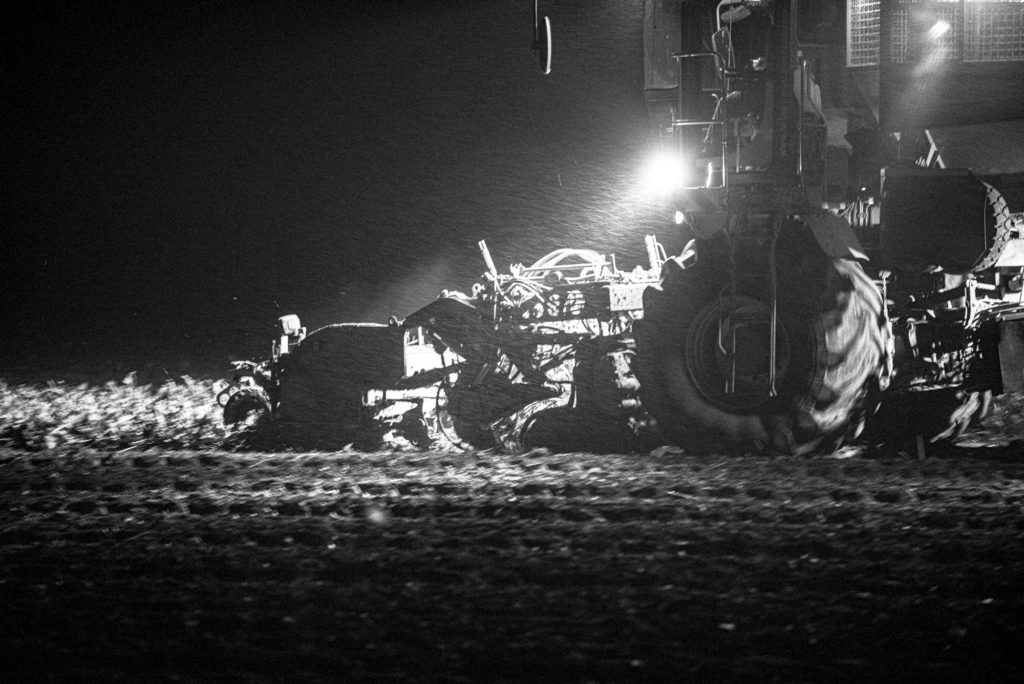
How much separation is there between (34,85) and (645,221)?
23.4 ft

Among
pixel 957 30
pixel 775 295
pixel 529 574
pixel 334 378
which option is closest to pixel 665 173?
pixel 957 30

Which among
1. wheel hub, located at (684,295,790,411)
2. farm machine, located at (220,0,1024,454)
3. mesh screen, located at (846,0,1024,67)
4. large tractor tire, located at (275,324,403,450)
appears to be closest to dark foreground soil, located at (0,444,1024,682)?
wheel hub, located at (684,295,790,411)

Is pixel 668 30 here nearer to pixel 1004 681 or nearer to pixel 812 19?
pixel 812 19

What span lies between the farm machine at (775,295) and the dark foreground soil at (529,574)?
50 cm

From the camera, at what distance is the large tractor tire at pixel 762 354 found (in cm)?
520

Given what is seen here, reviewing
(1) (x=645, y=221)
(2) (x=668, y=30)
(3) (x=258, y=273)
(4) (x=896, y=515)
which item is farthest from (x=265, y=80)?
(4) (x=896, y=515)

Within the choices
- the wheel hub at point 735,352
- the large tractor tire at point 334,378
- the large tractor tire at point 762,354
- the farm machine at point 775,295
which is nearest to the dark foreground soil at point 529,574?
the large tractor tire at point 762,354

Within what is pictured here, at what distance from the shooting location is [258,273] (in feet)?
39.8

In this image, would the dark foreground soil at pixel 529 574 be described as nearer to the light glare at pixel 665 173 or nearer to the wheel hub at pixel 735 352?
the wheel hub at pixel 735 352

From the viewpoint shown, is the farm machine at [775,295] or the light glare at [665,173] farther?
the light glare at [665,173]

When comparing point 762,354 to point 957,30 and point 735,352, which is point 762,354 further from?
point 957,30

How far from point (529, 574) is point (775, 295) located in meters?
2.50

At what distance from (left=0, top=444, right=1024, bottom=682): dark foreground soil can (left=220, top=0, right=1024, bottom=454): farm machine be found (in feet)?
1.64

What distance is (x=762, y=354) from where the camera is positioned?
5523 mm
